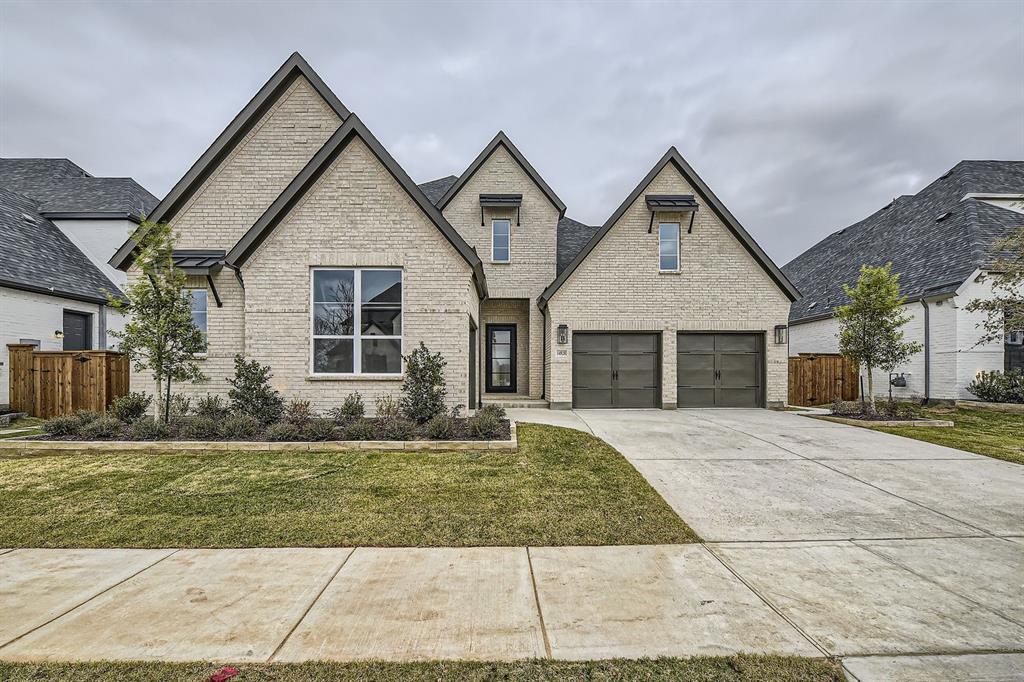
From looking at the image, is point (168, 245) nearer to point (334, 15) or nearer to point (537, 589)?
point (334, 15)

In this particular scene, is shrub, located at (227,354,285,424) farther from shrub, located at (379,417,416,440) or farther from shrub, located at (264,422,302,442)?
shrub, located at (379,417,416,440)

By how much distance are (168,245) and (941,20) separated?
814 inches

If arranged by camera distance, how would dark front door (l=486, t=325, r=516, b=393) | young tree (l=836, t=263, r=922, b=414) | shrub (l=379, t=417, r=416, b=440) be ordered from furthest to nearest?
dark front door (l=486, t=325, r=516, b=393)
young tree (l=836, t=263, r=922, b=414)
shrub (l=379, t=417, r=416, b=440)

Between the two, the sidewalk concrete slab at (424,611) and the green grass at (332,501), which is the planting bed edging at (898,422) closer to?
the green grass at (332,501)

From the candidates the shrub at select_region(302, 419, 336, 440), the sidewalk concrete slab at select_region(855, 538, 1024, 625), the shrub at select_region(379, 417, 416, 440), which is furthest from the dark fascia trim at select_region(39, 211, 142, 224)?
the sidewalk concrete slab at select_region(855, 538, 1024, 625)

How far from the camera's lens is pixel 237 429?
822 cm

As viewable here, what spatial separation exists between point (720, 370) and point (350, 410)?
36.6 feet

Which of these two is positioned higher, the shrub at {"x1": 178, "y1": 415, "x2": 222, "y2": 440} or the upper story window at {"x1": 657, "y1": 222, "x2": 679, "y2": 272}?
the upper story window at {"x1": 657, "y1": 222, "x2": 679, "y2": 272}

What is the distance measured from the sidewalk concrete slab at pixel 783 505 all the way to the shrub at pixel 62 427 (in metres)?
10.2

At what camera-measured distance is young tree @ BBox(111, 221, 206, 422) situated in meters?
8.54

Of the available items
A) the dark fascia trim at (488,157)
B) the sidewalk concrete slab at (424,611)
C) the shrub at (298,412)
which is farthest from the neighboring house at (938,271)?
the shrub at (298,412)

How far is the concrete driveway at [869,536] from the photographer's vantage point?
9.45 ft

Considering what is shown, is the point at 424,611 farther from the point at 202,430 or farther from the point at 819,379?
the point at 819,379

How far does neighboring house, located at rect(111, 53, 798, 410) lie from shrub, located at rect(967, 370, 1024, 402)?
231 inches
